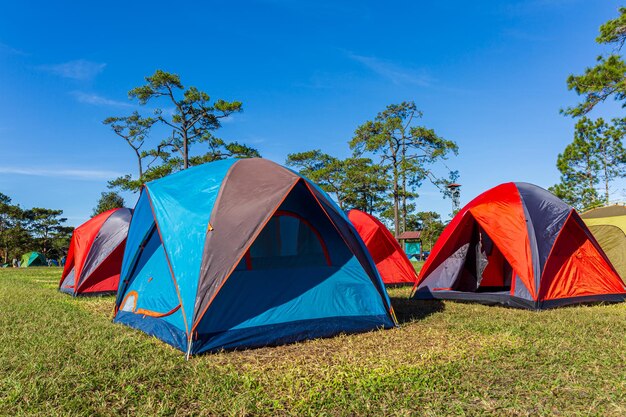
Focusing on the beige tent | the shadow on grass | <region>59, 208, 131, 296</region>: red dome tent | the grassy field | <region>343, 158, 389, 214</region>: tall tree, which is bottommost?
the grassy field

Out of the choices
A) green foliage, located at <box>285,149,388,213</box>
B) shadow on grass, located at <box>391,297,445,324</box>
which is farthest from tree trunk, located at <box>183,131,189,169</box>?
shadow on grass, located at <box>391,297,445,324</box>

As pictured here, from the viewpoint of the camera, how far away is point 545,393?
126 inches

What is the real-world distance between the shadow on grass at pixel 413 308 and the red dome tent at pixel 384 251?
6.58ft

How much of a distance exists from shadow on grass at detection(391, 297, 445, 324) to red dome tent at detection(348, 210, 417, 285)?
2004 mm

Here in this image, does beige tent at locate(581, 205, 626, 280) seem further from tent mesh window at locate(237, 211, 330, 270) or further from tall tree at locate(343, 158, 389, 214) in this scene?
tall tree at locate(343, 158, 389, 214)

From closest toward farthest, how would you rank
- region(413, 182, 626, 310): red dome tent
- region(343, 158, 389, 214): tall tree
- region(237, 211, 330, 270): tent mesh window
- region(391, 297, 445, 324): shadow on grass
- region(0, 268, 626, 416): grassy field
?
region(0, 268, 626, 416): grassy field < region(237, 211, 330, 270): tent mesh window < region(391, 297, 445, 324): shadow on grass < region(413, 182, 626, 310): red dome tent < region(343, 158, 389, 214): tall tree

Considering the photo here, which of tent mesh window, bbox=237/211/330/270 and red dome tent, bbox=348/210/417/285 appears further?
red dome tent, bbox=348/210/417/285

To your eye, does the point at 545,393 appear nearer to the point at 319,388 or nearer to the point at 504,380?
the point at 504,380

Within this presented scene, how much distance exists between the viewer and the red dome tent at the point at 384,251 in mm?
9859

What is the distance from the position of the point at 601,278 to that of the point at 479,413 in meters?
5.77

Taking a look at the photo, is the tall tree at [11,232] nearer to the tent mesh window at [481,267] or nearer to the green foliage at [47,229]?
the green foliage at [47,229]

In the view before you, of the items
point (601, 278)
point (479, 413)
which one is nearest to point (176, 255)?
point (479, 413)

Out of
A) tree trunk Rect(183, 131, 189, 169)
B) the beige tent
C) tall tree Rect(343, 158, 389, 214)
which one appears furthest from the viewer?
tall tree Rect(343, 158, 389, 214)

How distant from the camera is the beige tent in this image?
920 cm
